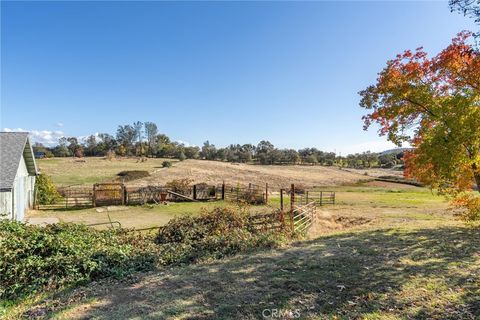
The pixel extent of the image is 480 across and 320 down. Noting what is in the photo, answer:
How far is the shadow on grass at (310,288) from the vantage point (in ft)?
18.3

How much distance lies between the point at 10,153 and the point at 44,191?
9.61 metres

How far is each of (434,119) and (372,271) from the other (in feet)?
25.9

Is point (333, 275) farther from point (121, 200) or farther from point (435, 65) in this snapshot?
point (121, 200)

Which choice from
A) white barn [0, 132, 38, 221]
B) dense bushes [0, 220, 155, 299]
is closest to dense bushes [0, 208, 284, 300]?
dense bushes [0, 220, 155, 299]

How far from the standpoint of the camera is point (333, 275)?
7281mm

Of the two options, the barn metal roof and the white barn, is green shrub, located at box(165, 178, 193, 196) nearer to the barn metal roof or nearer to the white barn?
the white barn

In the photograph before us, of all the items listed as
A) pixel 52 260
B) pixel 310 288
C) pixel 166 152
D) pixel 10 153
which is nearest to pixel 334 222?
pixel 310 288

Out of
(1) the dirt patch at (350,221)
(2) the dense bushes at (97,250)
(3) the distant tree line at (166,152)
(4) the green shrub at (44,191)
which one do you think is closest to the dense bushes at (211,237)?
(2) the dense bushes at (97,250)

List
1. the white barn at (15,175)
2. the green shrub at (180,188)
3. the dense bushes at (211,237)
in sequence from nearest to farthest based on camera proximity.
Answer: the dense bushes at (211,237) < the white barn at (15,175) < the green shrub at (180,188)

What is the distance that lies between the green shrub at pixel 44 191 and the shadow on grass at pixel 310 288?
76.2 feet

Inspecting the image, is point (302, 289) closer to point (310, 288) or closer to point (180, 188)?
point (310, 288)

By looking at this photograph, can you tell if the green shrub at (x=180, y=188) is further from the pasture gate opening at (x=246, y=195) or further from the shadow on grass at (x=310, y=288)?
the shadow on grass at (x=310, y=288)

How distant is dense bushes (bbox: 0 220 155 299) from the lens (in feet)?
23.7

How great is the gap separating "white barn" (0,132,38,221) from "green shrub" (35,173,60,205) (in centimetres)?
173
